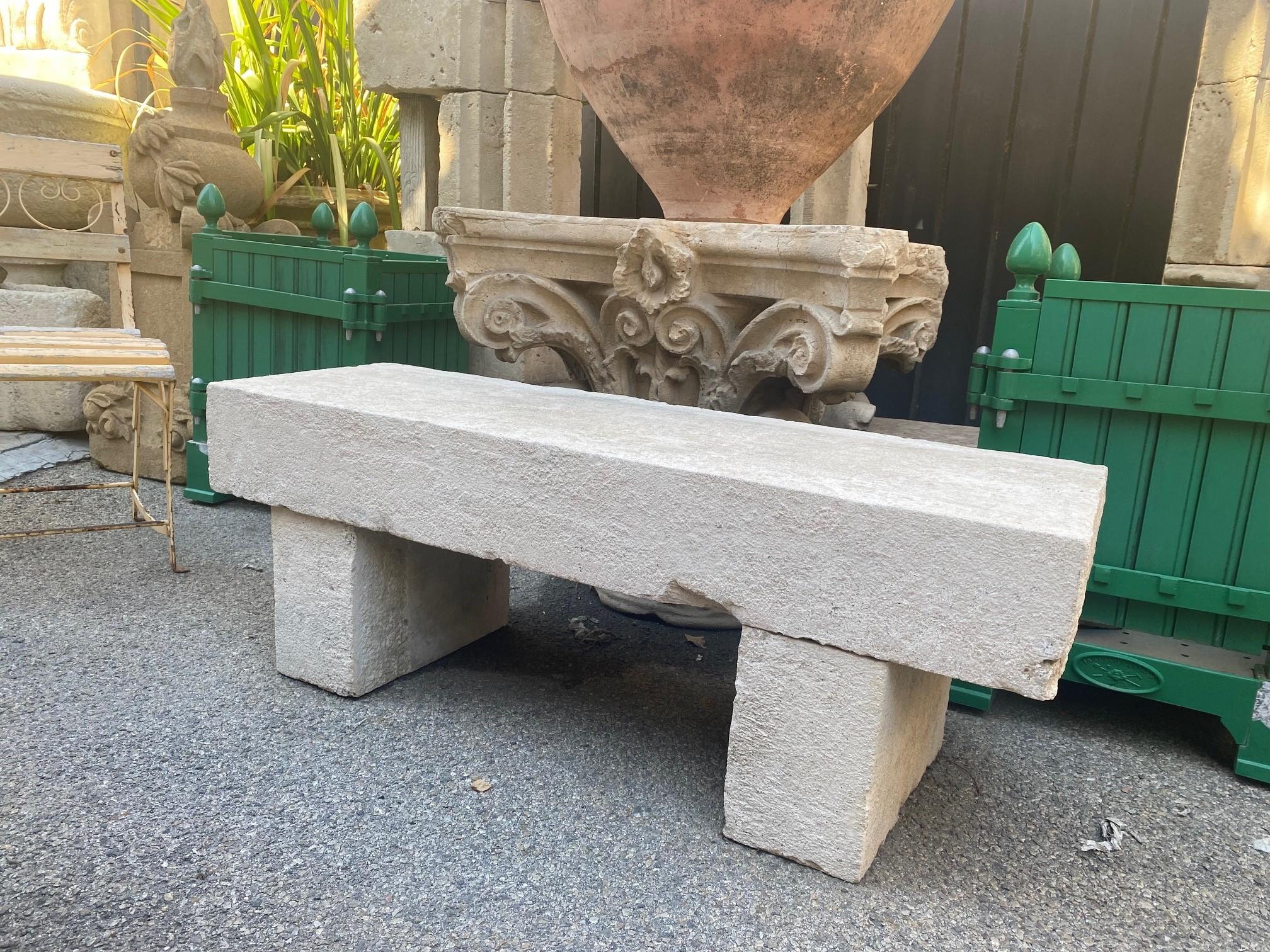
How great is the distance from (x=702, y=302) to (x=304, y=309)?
1.48 m

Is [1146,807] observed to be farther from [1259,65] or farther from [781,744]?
[1259,65]

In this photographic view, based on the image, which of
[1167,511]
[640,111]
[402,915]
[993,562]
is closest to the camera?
[993,562]

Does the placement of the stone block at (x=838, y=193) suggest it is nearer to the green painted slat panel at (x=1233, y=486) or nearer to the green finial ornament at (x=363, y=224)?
the green finial ornament at (x=363, y=224)

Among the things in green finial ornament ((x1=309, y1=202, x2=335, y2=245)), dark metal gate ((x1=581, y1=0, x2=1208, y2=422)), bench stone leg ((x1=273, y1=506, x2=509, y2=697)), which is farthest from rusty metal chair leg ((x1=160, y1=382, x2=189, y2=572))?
dark metal gate ((x1=581, y1=0, x2=1208, y2=422))

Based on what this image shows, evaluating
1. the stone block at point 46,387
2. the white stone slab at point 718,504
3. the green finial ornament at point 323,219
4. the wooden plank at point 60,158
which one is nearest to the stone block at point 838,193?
the white stone slab at point 718,504

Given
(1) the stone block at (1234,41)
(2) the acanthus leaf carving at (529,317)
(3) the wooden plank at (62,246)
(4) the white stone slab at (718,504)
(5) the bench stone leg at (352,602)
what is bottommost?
(5) the bench stone leg at (352,602)

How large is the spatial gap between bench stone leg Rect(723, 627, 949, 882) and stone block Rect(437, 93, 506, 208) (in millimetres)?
2634

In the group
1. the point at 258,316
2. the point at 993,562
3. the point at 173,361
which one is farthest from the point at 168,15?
the point at 993,562

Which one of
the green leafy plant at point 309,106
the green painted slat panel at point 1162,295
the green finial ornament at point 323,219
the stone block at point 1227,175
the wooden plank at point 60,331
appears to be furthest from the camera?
the green leafy plant at point 309,106

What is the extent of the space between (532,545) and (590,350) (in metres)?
1.02

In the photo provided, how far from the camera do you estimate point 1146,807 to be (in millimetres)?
1882

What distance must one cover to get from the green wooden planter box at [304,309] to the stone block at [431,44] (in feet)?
2.40

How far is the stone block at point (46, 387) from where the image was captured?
3945 millimetres

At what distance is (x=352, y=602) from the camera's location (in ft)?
6.72
